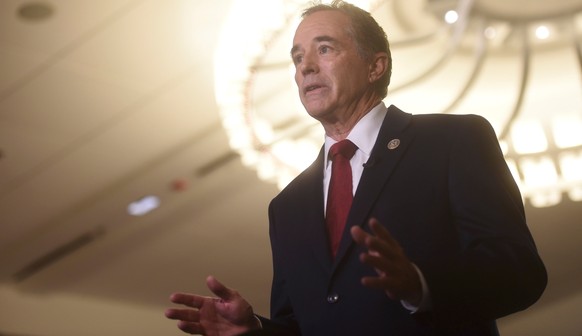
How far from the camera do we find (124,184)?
6.80 metres

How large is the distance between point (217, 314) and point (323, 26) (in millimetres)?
565

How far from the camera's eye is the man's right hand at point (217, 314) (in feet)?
5.45

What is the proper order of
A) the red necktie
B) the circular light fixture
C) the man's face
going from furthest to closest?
1. the circular light fixture
2. the man's face
3. the red necktie

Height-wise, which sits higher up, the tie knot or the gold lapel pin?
the tie knot

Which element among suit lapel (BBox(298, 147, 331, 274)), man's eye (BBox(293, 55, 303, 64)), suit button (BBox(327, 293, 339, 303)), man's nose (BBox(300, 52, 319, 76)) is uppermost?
man's eye (BBox(293, 55, 303, 64))

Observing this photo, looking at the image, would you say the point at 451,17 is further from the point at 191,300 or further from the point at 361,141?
the point at 191,300

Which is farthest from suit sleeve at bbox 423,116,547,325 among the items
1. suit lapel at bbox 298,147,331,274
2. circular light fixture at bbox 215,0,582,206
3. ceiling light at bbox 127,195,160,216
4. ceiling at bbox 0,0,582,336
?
ceiling light at bbox 127,195,160,216

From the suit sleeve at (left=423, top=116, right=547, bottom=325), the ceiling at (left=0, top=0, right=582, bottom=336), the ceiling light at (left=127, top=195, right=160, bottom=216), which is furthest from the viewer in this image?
the ceiling light at (left=127, top=195, right=160, bottom=216)

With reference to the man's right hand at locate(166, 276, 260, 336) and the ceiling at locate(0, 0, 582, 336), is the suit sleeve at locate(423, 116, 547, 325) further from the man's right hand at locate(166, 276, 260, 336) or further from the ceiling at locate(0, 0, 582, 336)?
the ceiling at locate(0, 0, 582, 336)

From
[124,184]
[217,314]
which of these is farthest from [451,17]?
[217,314]

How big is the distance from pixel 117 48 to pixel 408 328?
3.91 metres

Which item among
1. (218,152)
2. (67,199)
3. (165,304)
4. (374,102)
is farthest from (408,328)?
(165,304)

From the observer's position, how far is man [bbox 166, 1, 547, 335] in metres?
1.42

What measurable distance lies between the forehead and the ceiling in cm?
211
